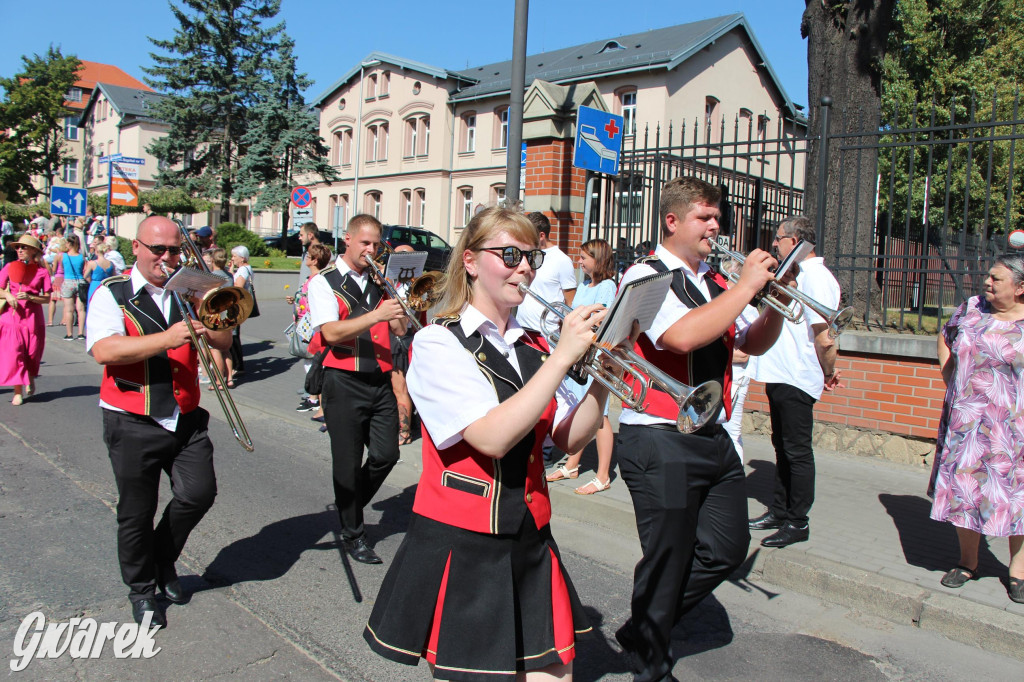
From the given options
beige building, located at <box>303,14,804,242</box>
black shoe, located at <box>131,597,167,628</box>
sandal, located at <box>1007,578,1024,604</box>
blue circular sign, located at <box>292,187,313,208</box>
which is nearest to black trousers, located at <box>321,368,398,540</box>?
black shoe, located at <box>131,597,167,628</box>

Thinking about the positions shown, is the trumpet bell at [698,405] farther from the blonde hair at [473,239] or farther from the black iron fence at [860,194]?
the black iron fence at [860,194]

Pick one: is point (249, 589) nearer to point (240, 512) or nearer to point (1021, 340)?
point (240, 512)

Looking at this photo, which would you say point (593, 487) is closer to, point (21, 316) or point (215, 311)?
point (215, 311)

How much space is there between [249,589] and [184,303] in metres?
1.66

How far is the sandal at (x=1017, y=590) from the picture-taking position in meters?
4.12

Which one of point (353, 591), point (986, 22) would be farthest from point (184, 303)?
point (986, 22)

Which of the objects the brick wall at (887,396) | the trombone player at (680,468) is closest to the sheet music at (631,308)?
the trombone player at (680,468)

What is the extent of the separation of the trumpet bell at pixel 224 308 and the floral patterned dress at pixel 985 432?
3873mm

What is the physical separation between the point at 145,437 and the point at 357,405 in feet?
4.15

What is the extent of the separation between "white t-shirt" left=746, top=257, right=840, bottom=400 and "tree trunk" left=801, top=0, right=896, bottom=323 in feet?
9.58

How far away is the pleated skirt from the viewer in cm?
220

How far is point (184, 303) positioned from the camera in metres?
3.62

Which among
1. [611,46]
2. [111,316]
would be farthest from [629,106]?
[111,316]

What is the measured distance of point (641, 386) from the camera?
7.47 feet
